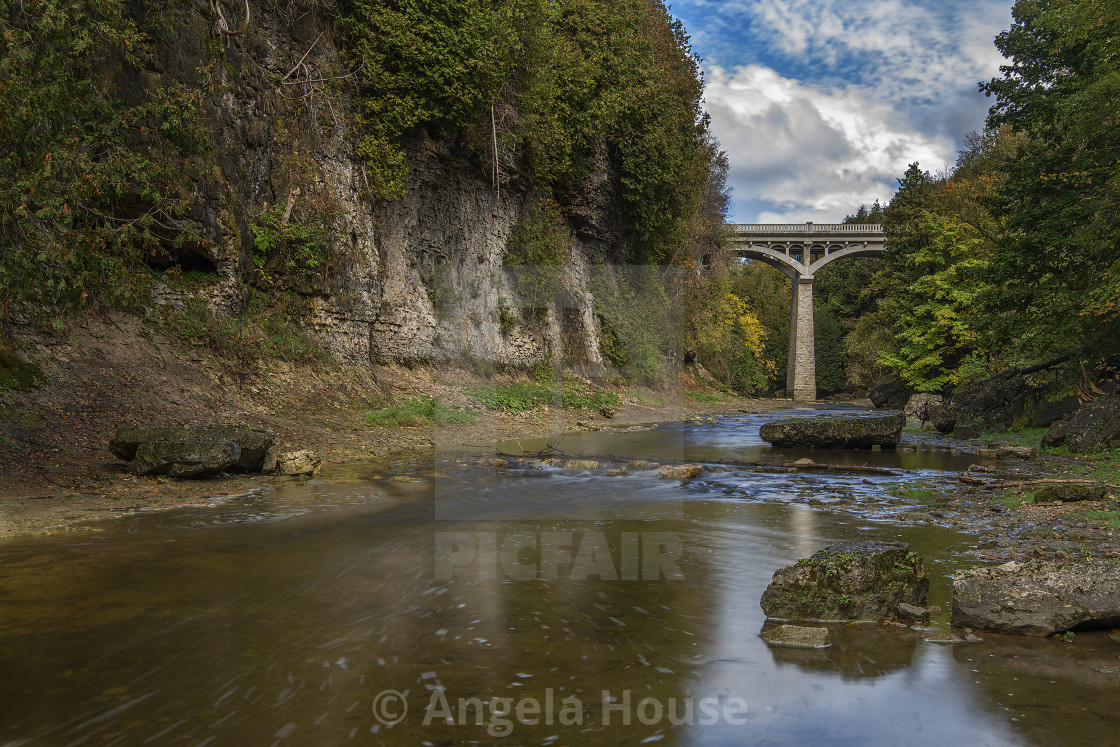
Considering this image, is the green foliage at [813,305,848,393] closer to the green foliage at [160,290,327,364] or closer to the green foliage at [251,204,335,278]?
the green foliage at [251,204,335,278]

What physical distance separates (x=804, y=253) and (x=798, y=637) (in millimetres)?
60785

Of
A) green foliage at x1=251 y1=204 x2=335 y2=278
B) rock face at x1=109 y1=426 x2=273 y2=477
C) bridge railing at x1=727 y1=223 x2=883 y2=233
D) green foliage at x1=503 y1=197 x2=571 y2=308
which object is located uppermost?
bridge railing at x1=727 y1=223 x2=883 y2=233

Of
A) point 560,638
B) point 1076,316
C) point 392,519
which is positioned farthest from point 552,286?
point 560,638

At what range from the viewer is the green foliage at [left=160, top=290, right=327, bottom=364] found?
45.1 feet

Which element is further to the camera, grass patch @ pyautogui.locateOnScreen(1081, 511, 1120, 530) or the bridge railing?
the bridge railing

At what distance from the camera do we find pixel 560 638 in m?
4.68

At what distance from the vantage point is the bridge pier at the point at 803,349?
195ft

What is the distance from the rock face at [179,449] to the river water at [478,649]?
1774 millimetres

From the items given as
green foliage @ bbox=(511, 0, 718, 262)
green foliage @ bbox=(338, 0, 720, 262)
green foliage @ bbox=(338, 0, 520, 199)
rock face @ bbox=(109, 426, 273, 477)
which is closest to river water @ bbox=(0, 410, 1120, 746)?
rock face @ bbox=(109, 426, 273, 477)

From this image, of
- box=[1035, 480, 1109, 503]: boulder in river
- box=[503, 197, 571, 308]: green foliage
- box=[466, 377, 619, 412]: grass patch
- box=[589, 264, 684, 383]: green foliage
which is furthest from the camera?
box=[589, 264, 684, 383]: green foliage

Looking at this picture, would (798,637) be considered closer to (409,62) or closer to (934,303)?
(409,62)

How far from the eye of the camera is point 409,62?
1959 centimetres


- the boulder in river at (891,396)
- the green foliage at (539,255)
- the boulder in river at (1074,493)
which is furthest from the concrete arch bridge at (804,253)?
the boulder in river at (1074,493)

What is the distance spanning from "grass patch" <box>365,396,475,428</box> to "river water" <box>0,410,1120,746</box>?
7685 mm
